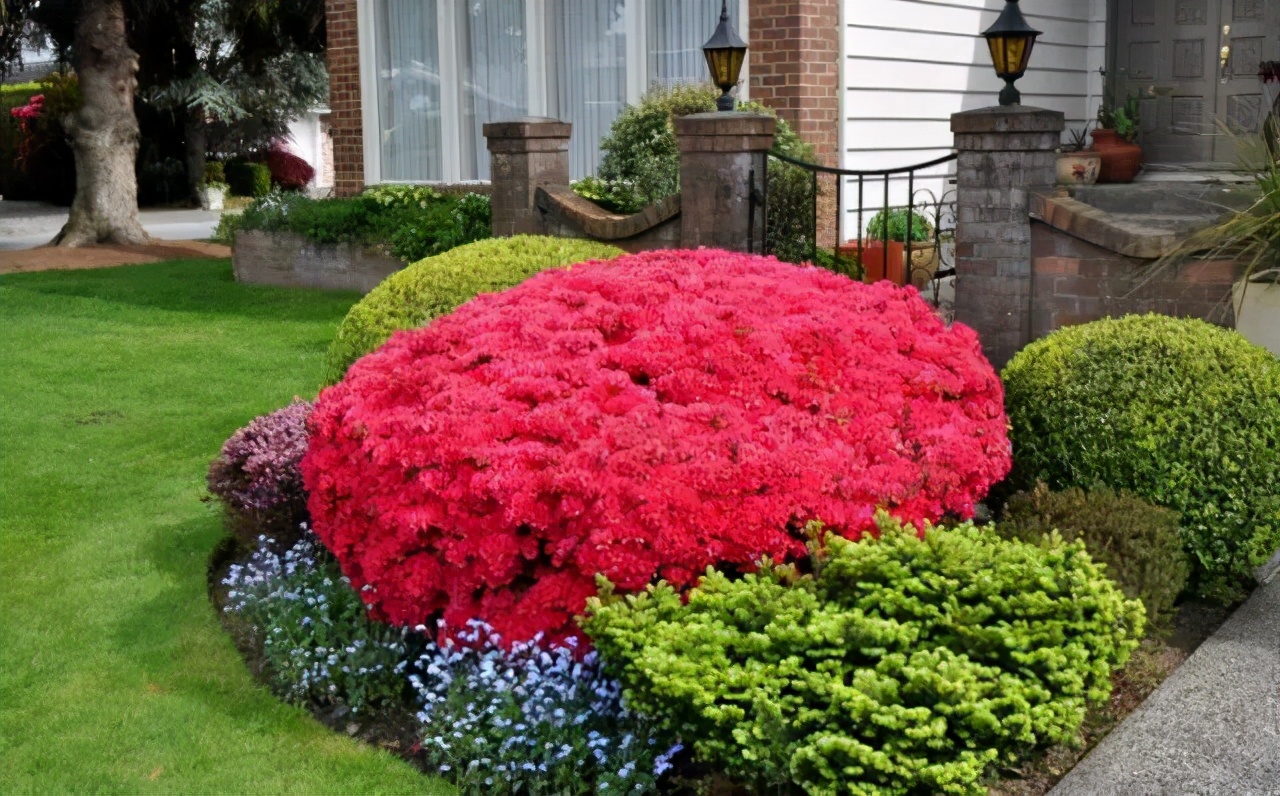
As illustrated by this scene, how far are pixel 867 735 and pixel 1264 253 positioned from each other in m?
4.04

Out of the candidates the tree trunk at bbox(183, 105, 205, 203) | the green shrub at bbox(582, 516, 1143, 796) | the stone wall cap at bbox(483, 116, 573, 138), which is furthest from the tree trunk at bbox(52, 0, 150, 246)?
the green shrub at bbox(582, 516, 1143, 796)

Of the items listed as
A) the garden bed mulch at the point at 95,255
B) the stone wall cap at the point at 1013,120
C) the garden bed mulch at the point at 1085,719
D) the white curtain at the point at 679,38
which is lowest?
the garden bed mulch at the point at 1085,719

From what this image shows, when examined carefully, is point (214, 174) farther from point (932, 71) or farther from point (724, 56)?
point (724, 56)

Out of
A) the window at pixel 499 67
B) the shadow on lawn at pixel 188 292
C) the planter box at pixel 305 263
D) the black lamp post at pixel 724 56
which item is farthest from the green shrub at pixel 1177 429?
the planter box at pixel 305 263

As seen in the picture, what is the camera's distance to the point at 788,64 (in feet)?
37.8

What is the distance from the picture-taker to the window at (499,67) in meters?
12.9

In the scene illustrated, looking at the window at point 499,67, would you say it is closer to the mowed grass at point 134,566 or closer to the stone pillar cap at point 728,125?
the mowed grass at point 134,566

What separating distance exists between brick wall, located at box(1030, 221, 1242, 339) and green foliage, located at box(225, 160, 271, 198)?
1037 inches

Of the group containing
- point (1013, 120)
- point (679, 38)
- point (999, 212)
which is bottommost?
point (999, 212)

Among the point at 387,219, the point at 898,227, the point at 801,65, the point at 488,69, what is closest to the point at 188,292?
the point at 387,219

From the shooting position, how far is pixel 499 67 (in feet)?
47.0

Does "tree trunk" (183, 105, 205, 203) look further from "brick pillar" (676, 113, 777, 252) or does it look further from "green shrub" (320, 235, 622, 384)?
"green shrub" (320, 235, 622, 384)

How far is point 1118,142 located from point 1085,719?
10066mm

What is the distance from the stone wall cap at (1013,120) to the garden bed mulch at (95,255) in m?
12.4
